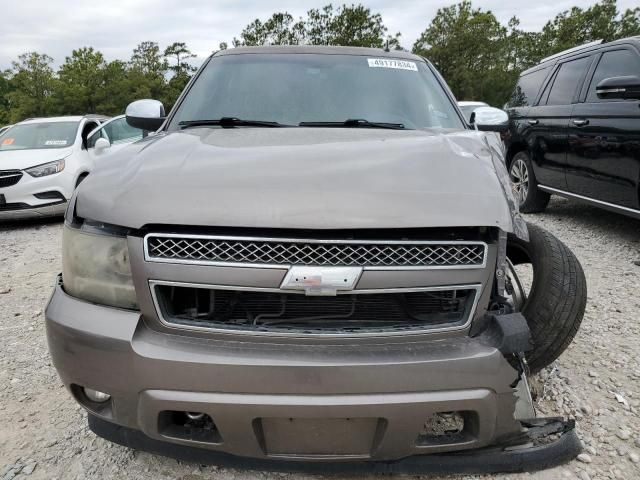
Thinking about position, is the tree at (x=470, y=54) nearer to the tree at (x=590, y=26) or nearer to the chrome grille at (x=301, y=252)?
the tree at (x=590, y=26)

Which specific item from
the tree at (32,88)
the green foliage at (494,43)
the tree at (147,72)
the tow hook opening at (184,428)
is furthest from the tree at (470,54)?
the tow hook opening at (184,428)

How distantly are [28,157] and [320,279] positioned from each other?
6934 mm

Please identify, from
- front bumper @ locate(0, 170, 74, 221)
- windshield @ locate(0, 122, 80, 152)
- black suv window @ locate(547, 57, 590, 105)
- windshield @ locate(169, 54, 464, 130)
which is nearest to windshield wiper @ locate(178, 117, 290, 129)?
windshield @ locate(169, 54, 464, 130)

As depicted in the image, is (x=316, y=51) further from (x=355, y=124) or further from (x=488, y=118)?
(x=488, y=118)

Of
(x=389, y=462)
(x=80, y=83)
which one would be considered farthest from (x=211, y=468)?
(x=80, y=83)

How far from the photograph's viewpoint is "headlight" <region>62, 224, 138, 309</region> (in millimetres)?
1512

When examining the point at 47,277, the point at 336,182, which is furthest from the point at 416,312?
the point at 47,277

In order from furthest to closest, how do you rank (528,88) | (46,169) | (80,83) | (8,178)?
(80,83) → (46,169) → (8,178) → (528,88)

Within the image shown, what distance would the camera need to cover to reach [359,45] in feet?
130

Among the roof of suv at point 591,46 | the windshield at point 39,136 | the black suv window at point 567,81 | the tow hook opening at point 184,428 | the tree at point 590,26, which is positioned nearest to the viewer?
the tow hook opening at point 184,428

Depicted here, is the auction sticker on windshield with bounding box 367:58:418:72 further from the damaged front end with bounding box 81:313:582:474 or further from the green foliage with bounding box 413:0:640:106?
the green foliage with bounding box 413:0:640:106

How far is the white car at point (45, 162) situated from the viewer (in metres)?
6.56

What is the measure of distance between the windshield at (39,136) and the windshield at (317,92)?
548 centimetres

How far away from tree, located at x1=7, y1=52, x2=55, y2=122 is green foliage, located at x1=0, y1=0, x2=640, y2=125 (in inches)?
3.0
